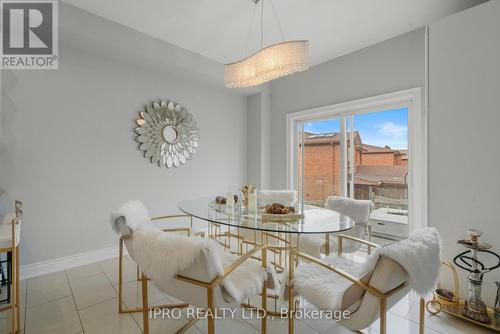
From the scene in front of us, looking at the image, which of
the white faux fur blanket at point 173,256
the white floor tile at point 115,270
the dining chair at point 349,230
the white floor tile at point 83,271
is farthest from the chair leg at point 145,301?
the white floor tile at point 83,271

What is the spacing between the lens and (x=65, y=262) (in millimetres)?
2717

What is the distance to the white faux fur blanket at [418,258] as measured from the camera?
43.6 inches

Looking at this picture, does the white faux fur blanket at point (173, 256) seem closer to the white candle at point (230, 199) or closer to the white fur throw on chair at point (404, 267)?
the white fur throw on chair at point (404, 267)

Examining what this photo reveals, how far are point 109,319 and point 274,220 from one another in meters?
1.48

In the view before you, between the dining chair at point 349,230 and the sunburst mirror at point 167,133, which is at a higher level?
the sunburst mirror at point 167,133

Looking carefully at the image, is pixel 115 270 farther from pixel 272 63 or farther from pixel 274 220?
pixel 272 63

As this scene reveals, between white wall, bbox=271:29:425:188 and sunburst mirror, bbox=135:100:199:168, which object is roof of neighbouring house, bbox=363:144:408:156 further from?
sunburst mirror, bbox=135:100:199:168

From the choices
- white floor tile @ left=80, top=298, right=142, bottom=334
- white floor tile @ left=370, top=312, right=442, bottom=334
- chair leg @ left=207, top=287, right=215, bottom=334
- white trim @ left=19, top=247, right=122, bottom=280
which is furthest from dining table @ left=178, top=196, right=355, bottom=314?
white trim @ left=19, top=247, right=122, bottom=280

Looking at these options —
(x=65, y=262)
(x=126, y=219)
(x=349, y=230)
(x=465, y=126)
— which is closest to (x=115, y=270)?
(x=65, y=262)

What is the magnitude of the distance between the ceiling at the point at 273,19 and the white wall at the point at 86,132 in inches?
10.9

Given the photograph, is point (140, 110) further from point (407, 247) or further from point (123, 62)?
point (407, 247)

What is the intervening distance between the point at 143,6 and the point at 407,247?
3.01 m

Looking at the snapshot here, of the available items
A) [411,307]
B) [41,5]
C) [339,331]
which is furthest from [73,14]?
[411,307]

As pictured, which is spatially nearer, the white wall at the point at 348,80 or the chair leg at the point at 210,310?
the chair leg at the point at 210,310
